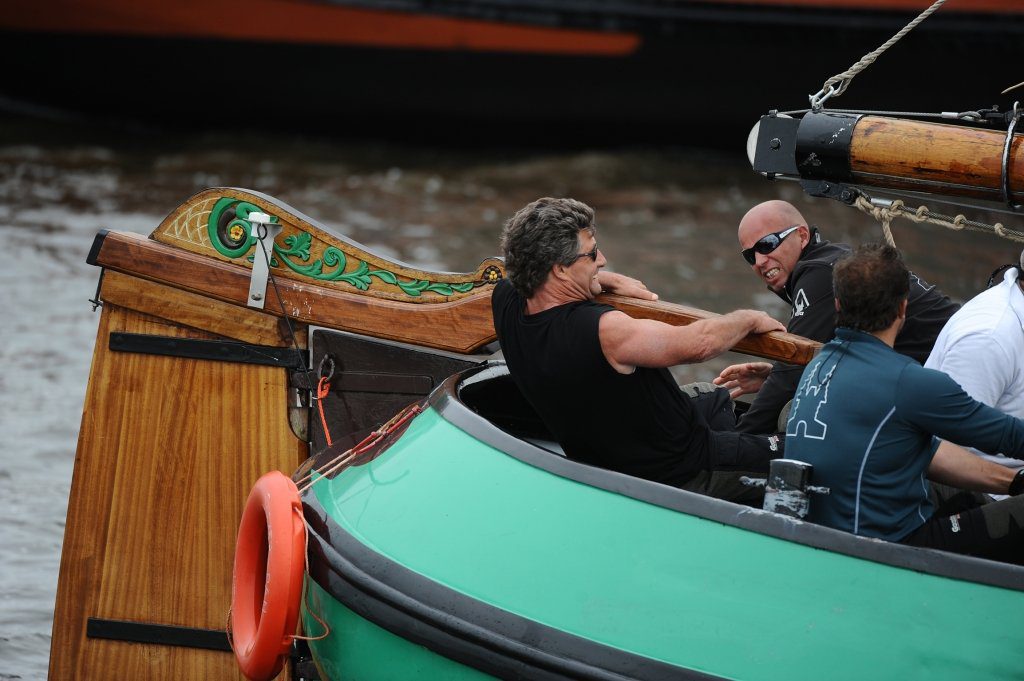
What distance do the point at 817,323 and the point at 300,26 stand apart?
10.4 metres

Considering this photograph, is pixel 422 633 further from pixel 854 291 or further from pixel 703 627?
pixel 854 291

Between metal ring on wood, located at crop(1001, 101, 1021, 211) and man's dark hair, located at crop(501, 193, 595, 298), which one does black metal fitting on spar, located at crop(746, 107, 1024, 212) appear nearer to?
metal ring on wood, located at crop(1001, 101, 1021, 211)

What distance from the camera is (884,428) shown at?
283 centimetres

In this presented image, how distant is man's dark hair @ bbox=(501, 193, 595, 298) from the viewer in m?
3.21

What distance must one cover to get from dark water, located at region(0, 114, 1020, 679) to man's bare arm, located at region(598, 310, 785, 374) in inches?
122

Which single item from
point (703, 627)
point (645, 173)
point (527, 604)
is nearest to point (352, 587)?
point (527, 604)

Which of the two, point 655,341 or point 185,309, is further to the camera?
point 185,309

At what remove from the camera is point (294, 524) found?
334cm

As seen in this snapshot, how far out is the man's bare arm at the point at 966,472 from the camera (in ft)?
10.1

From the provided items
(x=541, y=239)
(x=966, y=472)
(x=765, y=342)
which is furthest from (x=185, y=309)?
(x=966, y=472)

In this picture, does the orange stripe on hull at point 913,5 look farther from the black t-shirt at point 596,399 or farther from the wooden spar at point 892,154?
the black t-shirt at point 596,399

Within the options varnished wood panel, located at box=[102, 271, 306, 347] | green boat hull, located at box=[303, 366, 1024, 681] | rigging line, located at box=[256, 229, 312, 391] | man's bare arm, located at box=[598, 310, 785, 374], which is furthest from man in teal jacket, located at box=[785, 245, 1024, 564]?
varnished wood panel, located at box=[102, 271, 306, 347]

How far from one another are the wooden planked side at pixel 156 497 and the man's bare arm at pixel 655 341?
47.7 inches

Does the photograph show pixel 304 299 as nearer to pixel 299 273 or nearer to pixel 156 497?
pixel 299 273
